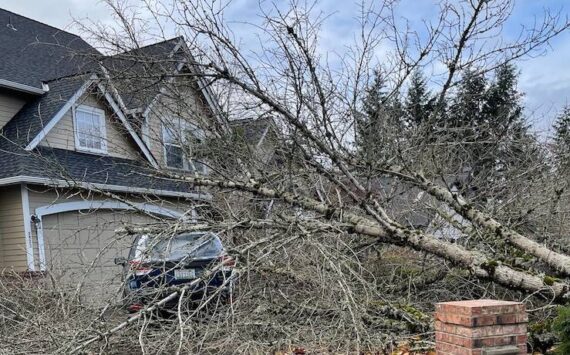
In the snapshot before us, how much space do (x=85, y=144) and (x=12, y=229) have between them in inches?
105

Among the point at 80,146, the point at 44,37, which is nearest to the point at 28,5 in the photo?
the point at 44,37

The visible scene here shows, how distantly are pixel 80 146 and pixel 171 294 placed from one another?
851cm

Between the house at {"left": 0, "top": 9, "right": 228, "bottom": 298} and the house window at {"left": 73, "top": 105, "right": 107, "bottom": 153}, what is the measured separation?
1.0 inches

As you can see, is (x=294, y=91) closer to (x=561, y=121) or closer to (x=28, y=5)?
(x=561, y=121)

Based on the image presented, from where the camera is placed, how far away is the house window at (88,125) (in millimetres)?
12359

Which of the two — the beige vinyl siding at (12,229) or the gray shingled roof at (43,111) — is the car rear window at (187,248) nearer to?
the gray shingled roof at (43,111)

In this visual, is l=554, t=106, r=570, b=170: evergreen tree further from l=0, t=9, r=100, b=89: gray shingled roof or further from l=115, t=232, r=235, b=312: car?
l=0, t=9, r=100, b=89: gray shingled roof

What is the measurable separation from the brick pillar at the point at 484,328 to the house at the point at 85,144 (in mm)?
3235

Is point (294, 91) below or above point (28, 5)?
below

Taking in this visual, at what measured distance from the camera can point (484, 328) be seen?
3.53m

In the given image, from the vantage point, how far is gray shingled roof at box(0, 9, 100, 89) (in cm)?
1262

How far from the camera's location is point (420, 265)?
22.6 feet

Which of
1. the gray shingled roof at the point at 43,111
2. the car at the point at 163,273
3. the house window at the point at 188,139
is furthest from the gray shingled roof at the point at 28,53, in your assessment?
the car at the point at 163,273

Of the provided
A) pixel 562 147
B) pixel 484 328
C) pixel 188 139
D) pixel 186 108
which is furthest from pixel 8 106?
pixel 484 328
